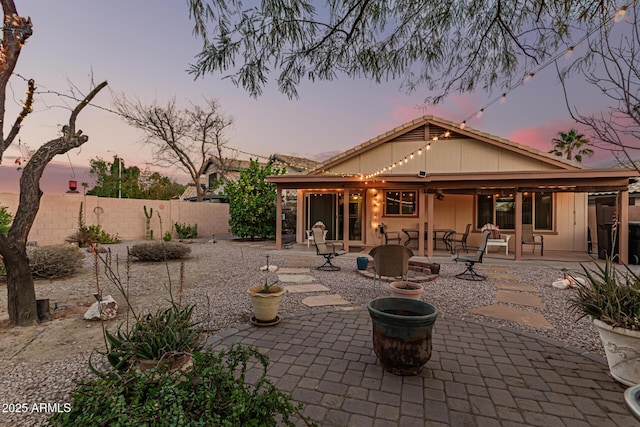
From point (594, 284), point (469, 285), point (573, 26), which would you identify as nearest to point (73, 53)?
point (573, 26)

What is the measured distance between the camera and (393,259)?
4.96m

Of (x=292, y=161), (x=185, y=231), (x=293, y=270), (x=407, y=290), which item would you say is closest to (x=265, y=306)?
(x=407, y=290)

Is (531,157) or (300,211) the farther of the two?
(300,211)

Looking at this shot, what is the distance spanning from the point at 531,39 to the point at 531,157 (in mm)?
8685

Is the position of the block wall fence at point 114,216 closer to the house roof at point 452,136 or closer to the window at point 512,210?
the house roof at point 452,136

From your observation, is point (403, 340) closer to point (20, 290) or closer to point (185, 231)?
point (20, 290)

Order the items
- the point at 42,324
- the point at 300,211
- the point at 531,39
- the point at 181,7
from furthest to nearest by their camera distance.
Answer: the point at 300,211
the point at 42,324
the point at 531,39
the point at 181,7

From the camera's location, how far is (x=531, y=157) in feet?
32.4

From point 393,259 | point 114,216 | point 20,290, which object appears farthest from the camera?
point 114,216

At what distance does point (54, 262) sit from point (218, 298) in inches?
160

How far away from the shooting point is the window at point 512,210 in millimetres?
10156

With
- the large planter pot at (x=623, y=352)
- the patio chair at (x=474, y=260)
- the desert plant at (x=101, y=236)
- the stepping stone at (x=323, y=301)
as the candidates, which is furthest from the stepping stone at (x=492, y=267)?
the desert plant at (x=101, y=236)

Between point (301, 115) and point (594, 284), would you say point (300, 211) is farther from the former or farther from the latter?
point (594, 284)

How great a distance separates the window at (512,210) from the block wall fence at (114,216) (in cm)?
1313
